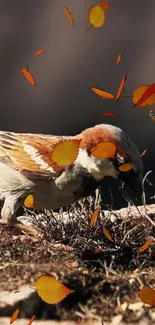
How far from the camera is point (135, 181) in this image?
3631mm

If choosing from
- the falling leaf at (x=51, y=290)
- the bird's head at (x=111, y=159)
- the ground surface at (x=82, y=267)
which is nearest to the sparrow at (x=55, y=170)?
the bird's head at (x=111, y=159)

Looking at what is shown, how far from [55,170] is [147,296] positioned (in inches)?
33.1

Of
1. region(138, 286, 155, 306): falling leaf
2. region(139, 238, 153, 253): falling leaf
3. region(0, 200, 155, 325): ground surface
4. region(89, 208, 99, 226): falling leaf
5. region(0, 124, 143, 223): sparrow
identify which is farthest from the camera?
region(89, 208, 99, 226): falling leaf

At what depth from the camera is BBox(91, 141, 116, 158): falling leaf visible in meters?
3.48

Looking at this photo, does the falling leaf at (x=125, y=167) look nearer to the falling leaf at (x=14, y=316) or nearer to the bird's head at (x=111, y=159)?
the bird's head at (x=111, y=159)

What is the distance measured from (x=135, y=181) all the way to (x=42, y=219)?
795 millimetres

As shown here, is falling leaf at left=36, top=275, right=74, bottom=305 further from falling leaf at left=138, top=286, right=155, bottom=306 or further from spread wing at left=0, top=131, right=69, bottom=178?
spread wing at left=0, top=131, right=69, bottom=178

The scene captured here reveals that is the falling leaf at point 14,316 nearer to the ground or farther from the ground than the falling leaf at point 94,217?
nearer to the ground

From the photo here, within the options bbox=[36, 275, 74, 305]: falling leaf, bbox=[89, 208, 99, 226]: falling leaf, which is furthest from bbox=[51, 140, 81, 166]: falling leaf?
bbox=[36, 275, 74, 305]: falling leaf

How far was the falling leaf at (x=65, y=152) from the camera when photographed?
3.54 meters

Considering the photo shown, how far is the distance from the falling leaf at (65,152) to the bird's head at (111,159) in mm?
44

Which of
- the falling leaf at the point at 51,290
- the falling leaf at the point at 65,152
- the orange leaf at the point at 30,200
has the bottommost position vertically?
the falling leaf at the point at 51,290

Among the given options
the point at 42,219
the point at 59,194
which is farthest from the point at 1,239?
the point at 59,194

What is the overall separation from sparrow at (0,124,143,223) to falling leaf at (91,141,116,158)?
2cm
